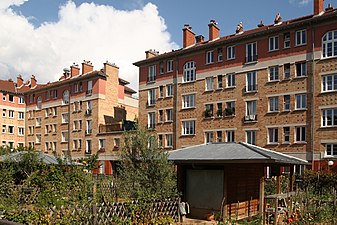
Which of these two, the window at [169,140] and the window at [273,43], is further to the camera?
the window at [169,140]

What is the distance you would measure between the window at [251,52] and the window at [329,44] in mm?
6220

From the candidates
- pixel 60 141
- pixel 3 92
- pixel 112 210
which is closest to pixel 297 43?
pixel 112 210

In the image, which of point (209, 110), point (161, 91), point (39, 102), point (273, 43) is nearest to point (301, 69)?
point (273, 43)

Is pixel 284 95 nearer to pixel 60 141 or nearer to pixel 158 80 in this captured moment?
pixel 158 80

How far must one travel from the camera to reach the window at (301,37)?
31.9 m

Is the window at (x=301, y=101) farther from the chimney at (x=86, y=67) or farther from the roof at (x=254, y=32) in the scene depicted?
the chimney at (x=86, y=67)

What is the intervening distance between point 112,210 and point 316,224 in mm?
6221

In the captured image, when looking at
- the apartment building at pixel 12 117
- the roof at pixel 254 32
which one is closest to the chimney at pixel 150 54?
the roof at pixel 254 32

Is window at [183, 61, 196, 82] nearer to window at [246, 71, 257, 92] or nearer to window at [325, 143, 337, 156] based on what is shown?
window at [246, 71, 257, 92]

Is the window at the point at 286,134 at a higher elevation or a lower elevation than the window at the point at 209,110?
lower

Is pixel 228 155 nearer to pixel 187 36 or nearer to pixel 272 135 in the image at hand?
A: pixel 272 135

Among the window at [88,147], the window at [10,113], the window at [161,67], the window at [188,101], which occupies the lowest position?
the window at [88,147]

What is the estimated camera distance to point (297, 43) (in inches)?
1271

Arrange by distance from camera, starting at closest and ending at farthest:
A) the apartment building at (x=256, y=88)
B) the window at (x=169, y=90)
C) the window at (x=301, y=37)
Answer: the apartment building at (x=256, y=88)
the window at (x=301, y=37)
the window at (x=169, y=90)
